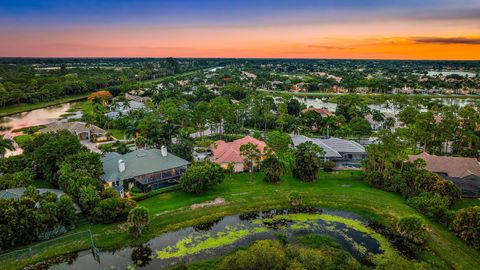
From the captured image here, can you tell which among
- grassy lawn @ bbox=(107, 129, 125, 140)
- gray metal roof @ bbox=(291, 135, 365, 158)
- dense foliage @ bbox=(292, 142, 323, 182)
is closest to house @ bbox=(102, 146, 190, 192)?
dense foliage @ bbox=(292, 142, 323, 182)

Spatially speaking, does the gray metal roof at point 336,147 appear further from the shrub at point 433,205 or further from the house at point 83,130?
the house at point 83,130

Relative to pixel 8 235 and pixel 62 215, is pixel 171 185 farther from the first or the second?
pixel 8 235

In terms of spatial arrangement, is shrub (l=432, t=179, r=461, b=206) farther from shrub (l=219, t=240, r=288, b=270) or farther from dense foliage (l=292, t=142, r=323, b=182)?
shrub (l=219, t=240, r=288, b=270)

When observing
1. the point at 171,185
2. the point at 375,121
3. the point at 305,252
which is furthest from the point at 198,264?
the point at 375,121

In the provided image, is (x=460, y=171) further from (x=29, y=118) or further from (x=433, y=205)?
(x=29, y=118)

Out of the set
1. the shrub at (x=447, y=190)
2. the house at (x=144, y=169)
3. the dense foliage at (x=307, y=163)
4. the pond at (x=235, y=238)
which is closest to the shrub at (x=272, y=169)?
the dense foliage at (x=307, y=163)
